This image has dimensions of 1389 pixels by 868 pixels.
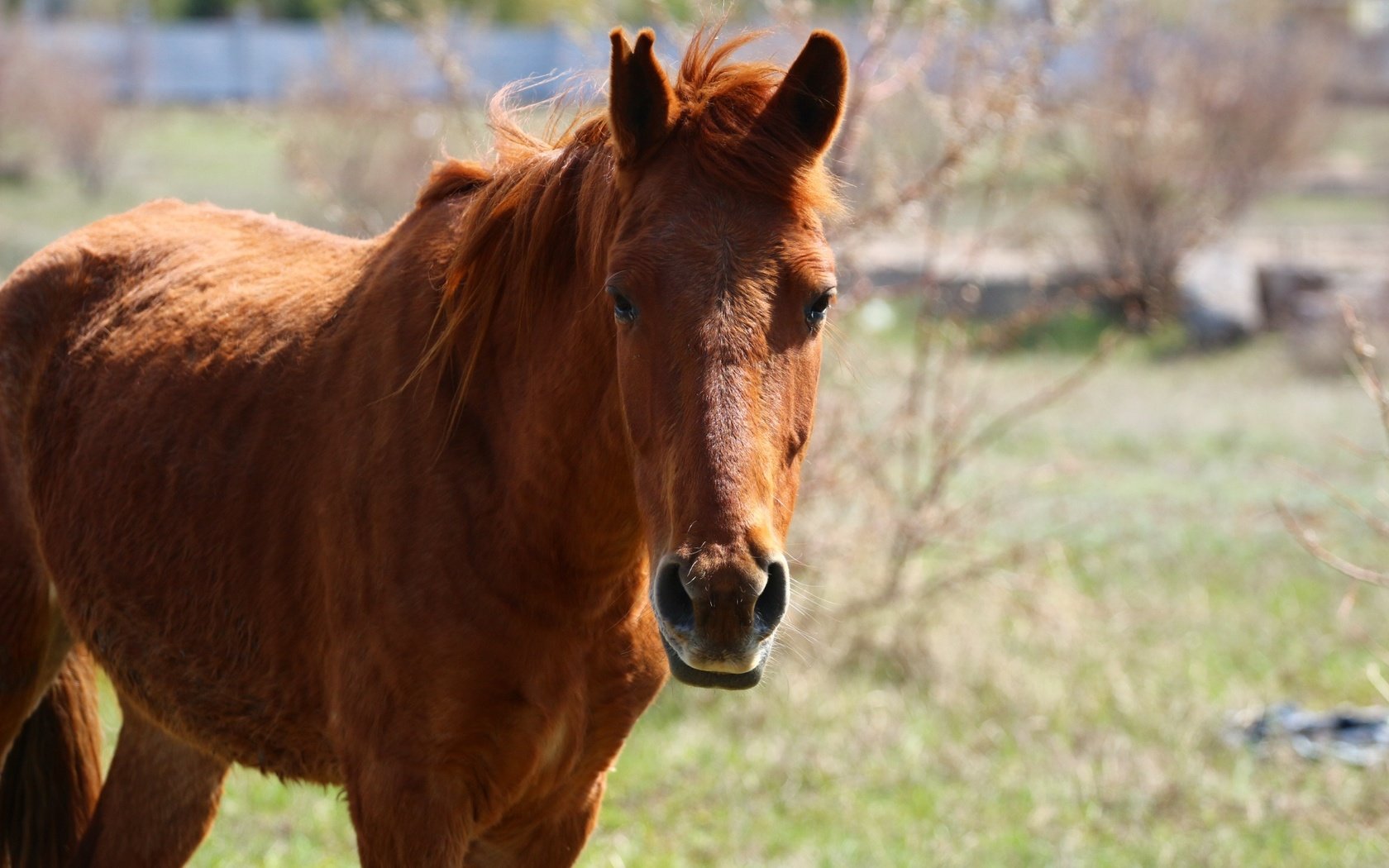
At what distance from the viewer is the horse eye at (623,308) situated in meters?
2.34

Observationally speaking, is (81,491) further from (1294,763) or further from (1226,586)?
(1226,586)

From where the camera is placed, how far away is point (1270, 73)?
16.1 metres

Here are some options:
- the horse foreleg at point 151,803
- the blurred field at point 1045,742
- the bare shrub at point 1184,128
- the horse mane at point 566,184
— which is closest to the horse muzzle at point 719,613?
the horse mane at point 566,184

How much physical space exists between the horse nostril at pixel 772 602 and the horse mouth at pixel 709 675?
77mm

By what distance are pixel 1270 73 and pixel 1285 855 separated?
1357 cm

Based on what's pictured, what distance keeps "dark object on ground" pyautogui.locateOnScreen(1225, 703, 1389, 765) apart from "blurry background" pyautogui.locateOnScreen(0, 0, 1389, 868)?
0.08 meters

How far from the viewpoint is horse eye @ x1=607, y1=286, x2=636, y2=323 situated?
234 centimetres

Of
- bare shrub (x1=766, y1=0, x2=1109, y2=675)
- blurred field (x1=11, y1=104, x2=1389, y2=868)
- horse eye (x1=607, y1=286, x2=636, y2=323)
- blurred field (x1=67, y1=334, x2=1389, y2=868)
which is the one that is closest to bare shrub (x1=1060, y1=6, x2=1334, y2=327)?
blurred field (x1=11, y1=104, x2=1389, y2=868)

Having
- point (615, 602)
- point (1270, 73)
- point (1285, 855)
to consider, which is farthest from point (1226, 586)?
point (1270, 73)

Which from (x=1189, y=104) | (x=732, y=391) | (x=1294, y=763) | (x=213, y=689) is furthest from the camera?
(x=1189, y=104)

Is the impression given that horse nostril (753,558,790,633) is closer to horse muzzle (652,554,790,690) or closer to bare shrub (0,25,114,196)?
horse muzzle (652,554,790,690)

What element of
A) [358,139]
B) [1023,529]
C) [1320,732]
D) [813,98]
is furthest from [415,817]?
[358,139]

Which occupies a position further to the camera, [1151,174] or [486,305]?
[1151,174]

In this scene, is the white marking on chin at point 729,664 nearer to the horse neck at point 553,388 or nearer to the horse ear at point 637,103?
the horse neck at point 553,388
